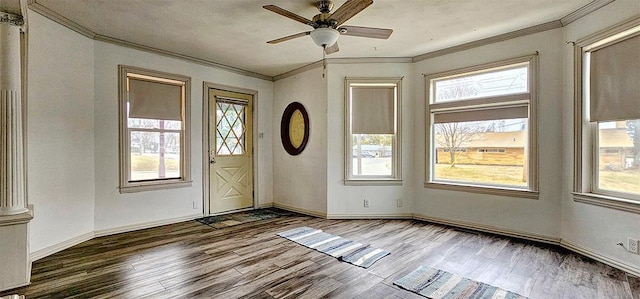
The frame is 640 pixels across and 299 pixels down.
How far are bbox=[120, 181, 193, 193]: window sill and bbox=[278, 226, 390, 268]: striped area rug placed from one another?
5.92ft

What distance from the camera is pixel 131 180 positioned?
4.04 metres

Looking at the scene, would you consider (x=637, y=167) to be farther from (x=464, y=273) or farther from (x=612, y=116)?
(x=464, y=273)

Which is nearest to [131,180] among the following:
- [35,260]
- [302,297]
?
[35,260]

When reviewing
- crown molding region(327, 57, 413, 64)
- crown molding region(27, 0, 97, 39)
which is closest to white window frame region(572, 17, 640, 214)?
crown molding region(327, 57, 413, 64)

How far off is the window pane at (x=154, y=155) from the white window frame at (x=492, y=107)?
387 centimetres

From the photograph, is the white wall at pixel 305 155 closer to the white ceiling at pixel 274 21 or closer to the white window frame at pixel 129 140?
the white ceiling at pixel 274 21

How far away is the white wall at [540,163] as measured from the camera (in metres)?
3.37

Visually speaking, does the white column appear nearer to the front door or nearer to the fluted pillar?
the fluted pillar

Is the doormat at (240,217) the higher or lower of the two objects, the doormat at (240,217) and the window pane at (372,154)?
the lower

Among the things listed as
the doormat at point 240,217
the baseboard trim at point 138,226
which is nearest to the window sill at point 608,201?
the doormat at point 240,217

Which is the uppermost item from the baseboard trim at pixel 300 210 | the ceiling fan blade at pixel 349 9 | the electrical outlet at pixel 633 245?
the ceiling fan blade at pixel 349 9

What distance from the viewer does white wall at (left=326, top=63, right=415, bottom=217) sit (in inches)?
180

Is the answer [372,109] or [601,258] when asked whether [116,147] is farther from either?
[601,258]

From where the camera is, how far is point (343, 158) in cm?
470
